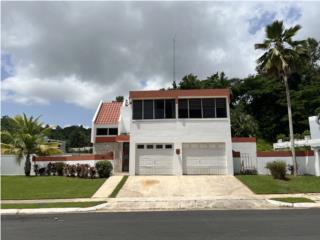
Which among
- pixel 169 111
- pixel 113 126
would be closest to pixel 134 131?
pixel 169 111

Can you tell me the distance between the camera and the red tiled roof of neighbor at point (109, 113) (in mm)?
37062

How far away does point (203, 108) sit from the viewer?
29.0 m

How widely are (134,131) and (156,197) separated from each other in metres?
8.56

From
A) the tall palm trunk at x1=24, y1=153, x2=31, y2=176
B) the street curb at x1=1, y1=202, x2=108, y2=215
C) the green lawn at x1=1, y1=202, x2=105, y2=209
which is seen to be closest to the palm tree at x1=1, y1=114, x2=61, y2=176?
the tall palm trunk at x1=24, y1=153, x2=31, y2=176

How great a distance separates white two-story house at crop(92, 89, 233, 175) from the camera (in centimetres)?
2845

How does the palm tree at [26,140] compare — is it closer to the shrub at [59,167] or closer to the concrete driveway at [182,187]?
the shrub at [59,167]

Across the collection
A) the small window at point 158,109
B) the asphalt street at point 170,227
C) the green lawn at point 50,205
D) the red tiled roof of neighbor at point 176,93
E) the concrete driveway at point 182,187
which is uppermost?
the red tiled roof of neighbor at point 176,93

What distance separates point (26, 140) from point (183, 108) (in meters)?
12.7

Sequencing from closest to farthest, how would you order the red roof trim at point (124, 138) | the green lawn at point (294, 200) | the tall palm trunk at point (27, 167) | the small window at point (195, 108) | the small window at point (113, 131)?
the green lawn at point (294, 200) → the small window at point (195, 108) → the red roof trim at point (124, 138) → the tall palm trunk at point (27, 167) → the small window at point (113, 131)

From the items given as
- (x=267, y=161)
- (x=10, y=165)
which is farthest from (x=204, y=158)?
(x=10, y=165)

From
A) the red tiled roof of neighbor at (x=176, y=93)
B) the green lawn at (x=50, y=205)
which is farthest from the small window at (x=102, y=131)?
the green lawn at (x=50, y=205)

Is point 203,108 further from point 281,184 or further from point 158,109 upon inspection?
point 281,184

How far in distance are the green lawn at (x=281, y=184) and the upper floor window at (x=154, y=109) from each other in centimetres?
701

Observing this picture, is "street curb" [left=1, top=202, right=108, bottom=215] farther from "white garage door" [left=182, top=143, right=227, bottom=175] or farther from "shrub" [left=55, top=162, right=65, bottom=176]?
"shrub" [left=55, top=162, right=65, bottom=176]
